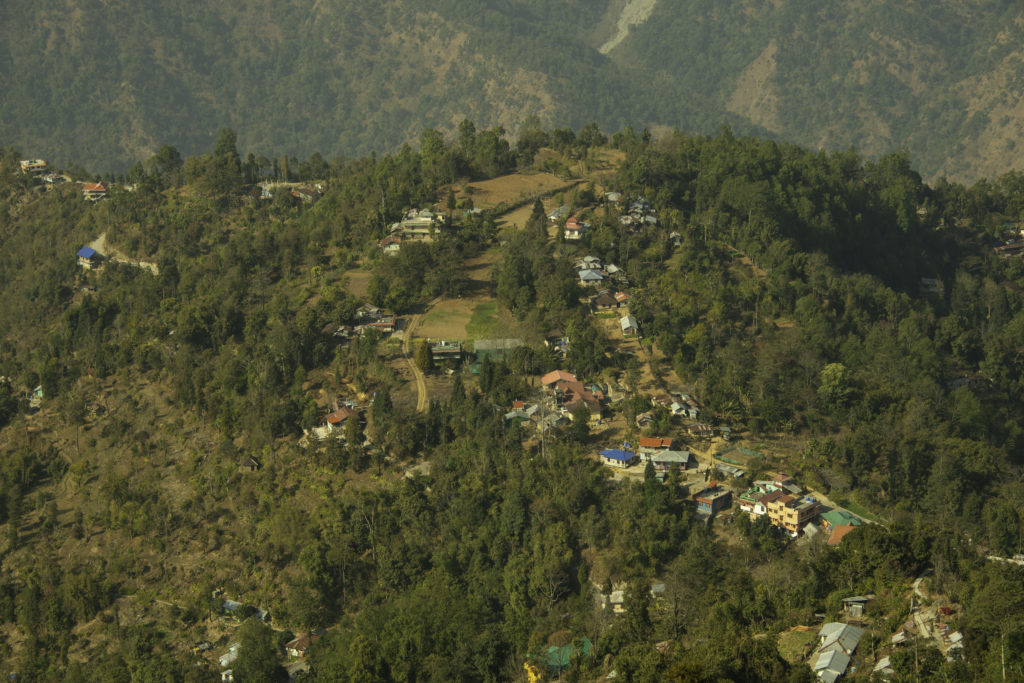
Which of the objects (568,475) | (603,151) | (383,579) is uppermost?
(603,151)

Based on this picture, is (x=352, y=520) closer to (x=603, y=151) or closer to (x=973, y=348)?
(x=973, y=348)

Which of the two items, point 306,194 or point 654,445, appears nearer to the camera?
point 654,445

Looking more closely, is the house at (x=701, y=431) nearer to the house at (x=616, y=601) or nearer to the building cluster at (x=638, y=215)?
the house at (x=616, y=601)

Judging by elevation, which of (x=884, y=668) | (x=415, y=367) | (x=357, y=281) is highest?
(x=357, y=281)

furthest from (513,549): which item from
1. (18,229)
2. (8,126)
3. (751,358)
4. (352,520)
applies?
(8,126)

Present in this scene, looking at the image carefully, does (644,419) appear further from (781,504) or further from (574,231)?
(574,231)

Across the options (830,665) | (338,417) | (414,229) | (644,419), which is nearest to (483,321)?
(338,417)

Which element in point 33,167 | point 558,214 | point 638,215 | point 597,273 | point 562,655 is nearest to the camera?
point 562,655

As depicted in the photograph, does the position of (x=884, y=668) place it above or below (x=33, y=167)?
below
